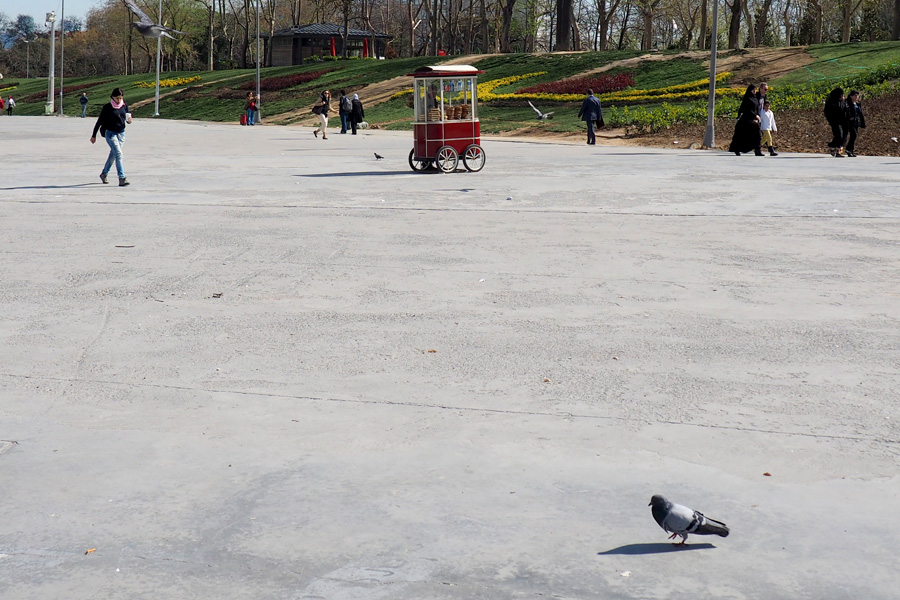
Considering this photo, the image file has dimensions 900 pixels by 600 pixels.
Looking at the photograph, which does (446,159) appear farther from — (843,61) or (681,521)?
(843,61)

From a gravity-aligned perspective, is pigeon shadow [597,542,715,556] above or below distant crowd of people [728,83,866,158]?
below

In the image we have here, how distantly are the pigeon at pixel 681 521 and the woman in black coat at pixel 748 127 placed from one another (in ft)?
80.2

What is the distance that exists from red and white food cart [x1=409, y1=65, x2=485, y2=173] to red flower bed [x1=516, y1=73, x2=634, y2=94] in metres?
29.3

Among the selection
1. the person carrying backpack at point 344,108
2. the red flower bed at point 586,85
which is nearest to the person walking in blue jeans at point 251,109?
the person carrying backpack at point 344,108

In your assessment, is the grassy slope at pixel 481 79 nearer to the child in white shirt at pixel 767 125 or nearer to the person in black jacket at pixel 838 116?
the child in white shirt at pixel 767 125

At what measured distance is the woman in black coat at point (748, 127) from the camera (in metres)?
27.0

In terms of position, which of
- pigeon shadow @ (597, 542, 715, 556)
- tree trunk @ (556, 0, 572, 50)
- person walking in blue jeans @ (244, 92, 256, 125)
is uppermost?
tree trunk @ (556, 0, 572, 50)

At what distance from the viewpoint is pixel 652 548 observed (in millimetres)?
4285

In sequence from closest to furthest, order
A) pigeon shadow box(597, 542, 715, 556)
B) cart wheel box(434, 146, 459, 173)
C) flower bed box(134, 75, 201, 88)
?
pigeon shadow box(597, 542, 715, 556), cart wheel box(434, 146, 459, 173), flower bed box(134, 75, 201, 88)

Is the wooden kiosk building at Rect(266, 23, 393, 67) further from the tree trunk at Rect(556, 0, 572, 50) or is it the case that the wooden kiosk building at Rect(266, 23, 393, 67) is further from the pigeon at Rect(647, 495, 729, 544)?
the pigeon at Rect(647, 495, 729, 544)

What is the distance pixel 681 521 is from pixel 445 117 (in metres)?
18.8

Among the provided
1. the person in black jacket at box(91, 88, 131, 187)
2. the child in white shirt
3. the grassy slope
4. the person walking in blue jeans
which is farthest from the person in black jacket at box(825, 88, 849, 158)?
the person walking in blue jeans

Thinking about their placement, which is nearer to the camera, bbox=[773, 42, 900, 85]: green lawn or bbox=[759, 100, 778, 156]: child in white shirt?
bbox=[759, 100, 778, 156]: child in white shirt

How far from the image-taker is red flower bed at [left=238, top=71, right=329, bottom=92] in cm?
6725
